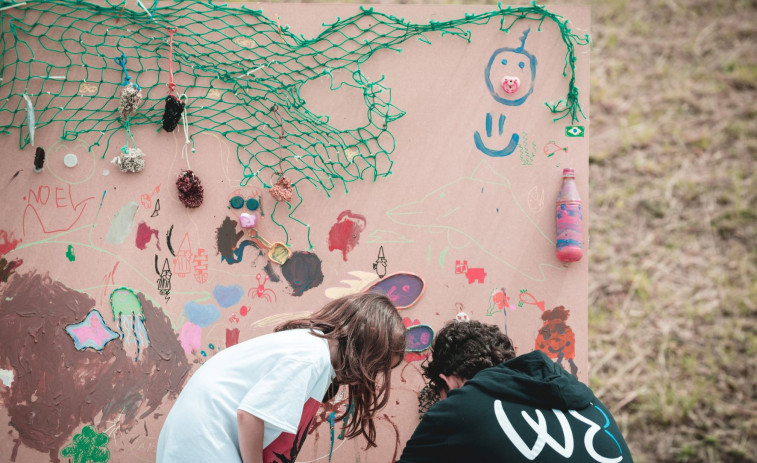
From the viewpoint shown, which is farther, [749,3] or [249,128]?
[749,3]

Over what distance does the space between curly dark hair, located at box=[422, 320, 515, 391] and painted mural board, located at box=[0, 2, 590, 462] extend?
43cm

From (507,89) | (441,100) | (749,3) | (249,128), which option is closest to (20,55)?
(249,128)

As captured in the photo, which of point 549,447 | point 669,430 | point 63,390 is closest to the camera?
point 549,447

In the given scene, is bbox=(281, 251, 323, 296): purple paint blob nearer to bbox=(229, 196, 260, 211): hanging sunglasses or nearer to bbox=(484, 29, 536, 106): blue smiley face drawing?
bbox=(229, 196, 260, 211): hanging sunglasses

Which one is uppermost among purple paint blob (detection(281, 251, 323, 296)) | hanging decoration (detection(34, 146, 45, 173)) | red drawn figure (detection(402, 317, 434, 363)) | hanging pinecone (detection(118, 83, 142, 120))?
hanging pinecone (detection(118, 83, 142, 120))

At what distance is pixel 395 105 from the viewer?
8.26 feet

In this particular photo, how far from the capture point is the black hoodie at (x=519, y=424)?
164cm

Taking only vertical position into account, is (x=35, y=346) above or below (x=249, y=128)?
below

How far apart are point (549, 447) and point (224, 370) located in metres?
0.98

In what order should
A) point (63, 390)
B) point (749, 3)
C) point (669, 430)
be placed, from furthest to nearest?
point (749, 3) → point (669, 430) → point (63, 390)

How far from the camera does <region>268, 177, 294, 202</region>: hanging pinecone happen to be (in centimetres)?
241

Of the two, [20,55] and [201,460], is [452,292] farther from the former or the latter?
[20,55]

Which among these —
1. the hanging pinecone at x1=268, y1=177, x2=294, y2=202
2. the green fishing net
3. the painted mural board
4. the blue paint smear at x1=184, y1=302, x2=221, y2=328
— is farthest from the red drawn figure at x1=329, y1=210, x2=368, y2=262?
the blue paint smear at x1=184, y1=302, x2=221, y2=328

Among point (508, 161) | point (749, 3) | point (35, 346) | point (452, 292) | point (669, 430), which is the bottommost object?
point (669, 430)
